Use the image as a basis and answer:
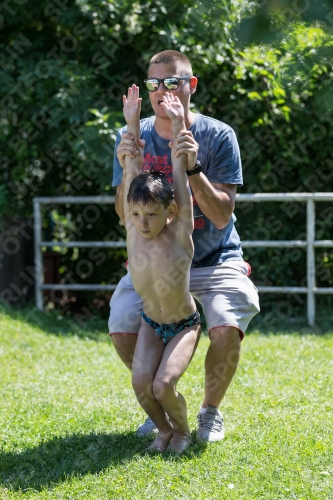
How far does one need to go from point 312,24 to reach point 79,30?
632cm

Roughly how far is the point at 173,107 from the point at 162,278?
82cm

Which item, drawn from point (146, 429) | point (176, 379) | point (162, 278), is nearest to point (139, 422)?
point (146, 429)

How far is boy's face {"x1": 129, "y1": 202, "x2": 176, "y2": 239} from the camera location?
350 cm

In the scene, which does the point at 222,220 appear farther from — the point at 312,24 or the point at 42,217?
the point at 42,217

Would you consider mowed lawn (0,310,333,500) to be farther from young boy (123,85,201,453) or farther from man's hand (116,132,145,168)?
man's hand (116,132,145,168)

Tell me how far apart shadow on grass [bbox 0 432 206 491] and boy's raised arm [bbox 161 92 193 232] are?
1.13 m

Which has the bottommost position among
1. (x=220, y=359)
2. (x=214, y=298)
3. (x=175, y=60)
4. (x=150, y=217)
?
(x=220, y=359)

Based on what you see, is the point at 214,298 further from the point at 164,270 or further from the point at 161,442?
the point at 161,442

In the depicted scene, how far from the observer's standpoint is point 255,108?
779 centimetres

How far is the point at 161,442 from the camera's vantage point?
12.0 ft

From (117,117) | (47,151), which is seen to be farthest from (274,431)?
(47,151)

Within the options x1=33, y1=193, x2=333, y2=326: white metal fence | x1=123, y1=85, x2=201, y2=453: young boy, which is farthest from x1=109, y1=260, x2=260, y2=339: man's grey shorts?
x1=33, y1=193, x2=333, y2=326: white metal fence

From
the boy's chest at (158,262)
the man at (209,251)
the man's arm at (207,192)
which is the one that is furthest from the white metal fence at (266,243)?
the boy's chest at (158,262)

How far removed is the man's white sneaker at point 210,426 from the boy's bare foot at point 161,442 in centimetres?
19
